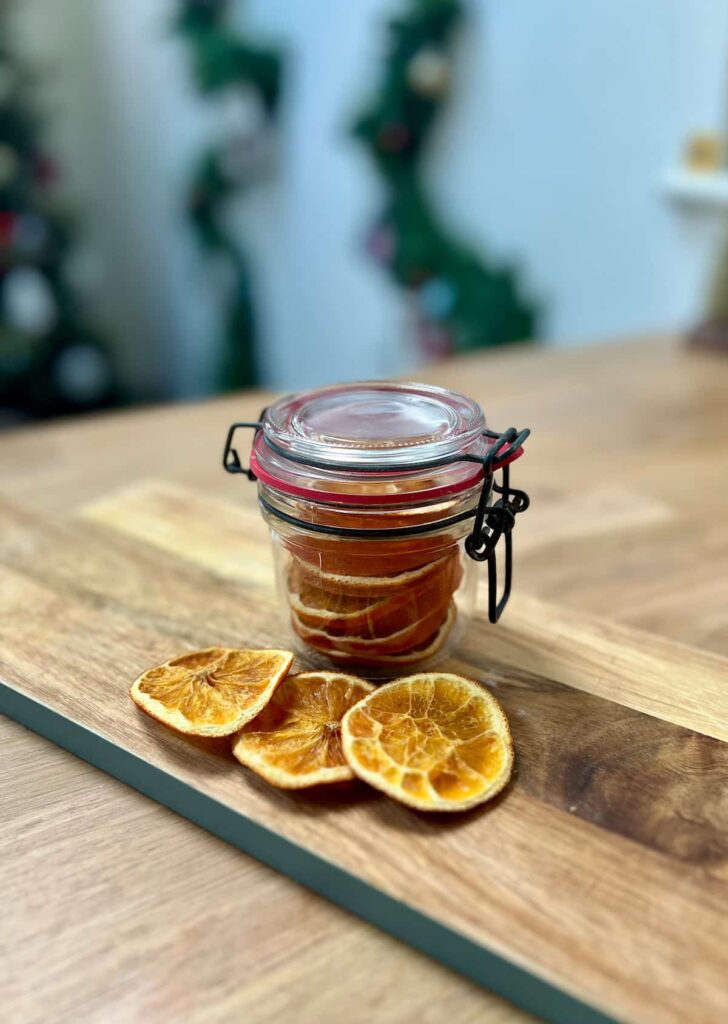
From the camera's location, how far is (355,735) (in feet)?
1.83

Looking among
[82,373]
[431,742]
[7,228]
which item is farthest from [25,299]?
[431,742]

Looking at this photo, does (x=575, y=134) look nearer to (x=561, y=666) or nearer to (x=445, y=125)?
(x=445, y=125)

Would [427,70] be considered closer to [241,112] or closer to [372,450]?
[241,112]

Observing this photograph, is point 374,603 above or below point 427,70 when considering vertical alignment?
below

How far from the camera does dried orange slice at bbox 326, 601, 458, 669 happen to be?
64 centimetres

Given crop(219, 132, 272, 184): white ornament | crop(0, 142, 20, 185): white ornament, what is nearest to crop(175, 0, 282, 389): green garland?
crop(219, 132, 272, 184): white ornament

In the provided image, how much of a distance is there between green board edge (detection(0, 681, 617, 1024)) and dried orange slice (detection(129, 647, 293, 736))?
0.04 m

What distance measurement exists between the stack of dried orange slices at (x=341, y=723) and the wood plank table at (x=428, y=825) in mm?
19

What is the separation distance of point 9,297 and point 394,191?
137cm

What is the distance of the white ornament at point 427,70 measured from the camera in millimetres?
2365

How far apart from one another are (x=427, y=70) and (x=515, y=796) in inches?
87.2

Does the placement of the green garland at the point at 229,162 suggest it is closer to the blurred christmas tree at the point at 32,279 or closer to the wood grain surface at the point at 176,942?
the blurred christmas tree at the point at 32,279

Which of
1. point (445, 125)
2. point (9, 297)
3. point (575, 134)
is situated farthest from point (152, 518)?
point (9, 297)

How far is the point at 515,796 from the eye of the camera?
1.78 feet
